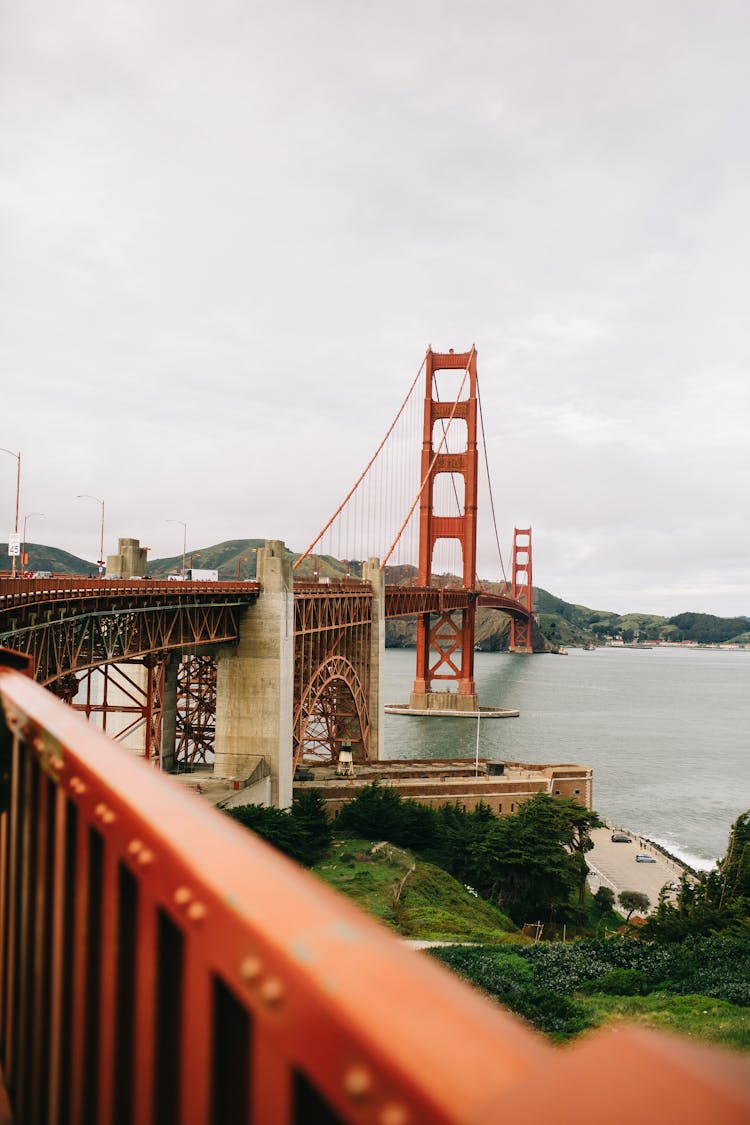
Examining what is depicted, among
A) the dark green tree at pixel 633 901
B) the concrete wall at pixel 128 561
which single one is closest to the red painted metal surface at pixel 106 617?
the concrete wall at pixel 128 561

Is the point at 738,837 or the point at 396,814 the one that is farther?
the point at 396,814

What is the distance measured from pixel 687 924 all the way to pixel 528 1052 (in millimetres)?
Result: 22277

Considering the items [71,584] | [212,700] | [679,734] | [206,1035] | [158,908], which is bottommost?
[679,734]

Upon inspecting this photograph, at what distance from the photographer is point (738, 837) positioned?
22.8 meters

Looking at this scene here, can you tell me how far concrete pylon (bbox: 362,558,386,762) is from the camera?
Answer: 3919 centimetres

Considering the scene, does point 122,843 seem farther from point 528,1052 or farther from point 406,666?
point 406,666

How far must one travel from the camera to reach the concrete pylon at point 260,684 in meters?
24.8

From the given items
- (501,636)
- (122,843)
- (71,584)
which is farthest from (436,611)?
(501,636)

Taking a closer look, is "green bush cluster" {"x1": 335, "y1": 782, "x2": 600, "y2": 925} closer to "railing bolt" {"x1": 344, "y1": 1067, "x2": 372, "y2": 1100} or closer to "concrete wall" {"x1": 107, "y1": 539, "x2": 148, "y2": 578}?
"concrete wall" {"x1": 107, "y1": 539, "x2": 148, "y2": 578}

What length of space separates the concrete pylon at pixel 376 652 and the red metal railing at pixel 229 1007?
123ft

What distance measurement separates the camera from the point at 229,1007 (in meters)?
1.04

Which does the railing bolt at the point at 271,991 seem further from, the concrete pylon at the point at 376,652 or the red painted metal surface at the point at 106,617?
the concrete pylon at the point at 376,652

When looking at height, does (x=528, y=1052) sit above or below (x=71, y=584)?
below

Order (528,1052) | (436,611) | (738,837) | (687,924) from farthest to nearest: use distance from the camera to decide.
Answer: (436,611) → (738,837) → (687,924) → (528,1052)
